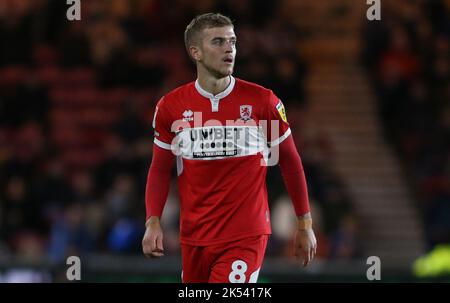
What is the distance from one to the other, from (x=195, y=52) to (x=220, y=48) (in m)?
0.20

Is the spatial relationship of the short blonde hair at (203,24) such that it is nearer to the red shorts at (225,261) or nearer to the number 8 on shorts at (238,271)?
the red shorts at (225,261)

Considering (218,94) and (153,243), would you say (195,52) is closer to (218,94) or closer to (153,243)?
(218,94)

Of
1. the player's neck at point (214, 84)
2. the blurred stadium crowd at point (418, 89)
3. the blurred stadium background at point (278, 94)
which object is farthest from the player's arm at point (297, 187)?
the blurred stadium crowd at point (418, 89)

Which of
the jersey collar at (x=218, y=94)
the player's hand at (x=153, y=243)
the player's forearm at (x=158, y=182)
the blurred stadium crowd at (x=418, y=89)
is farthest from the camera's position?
the blurred stadium crowd at (x=418, y=89)

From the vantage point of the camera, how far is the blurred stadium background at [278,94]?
1433 centimetres

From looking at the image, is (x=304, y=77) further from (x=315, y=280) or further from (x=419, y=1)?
(x=315, y=280)

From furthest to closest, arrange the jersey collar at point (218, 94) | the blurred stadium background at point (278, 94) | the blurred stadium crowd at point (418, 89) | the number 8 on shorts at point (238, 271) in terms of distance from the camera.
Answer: the blurred stadium crowd at point (418, 89), the blurred stadium background at point (278, 94), the jersey collar at point (218, 94), the number 8 on shorts at point (238, 271)

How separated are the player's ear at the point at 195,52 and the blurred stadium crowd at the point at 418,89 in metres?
8.09

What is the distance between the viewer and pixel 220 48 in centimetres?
726

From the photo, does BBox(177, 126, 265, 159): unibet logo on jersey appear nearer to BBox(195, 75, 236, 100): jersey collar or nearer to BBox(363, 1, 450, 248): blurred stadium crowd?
BBox(195, 75, 236, 100): jersey collar

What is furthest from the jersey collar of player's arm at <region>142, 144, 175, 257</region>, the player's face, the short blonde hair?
player's arm at <region>142, 144, 175, 257</region>

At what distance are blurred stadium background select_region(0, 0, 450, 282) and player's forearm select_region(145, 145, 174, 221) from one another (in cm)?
550
